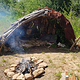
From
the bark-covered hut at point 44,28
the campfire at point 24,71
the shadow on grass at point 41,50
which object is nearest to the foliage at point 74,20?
the bark-covered hut at point 44,28

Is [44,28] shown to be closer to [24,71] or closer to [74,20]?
[74,20]

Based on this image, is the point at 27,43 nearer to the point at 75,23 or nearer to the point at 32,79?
the point at 32,79

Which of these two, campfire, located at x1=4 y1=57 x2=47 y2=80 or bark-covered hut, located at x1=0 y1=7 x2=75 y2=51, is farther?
bark-covered hut, located at x1=0 y1=7 x2=75 y2=51

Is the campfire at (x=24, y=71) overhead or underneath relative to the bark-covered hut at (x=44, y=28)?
underneath

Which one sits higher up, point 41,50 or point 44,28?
point 44,28

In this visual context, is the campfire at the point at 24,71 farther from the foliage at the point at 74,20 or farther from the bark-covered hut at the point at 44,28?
the foliage at the point at 74,20

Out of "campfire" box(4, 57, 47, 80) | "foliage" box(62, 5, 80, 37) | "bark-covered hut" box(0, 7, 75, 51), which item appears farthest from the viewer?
"foliage" box(62, 5, 80, 37)

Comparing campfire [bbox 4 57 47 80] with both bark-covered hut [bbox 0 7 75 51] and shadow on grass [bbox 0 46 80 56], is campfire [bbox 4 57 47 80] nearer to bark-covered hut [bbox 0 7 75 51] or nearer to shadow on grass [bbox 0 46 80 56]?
shadow on grass [bbox 0 46 80 56]

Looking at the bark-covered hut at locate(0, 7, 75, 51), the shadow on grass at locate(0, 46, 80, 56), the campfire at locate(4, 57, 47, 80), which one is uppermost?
the bark-covered hut at locate(0, 7, 75, 51)

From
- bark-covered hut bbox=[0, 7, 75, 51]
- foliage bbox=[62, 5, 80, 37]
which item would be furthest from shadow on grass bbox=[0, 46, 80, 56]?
foliage bbox=[62, 5, 80, 37]

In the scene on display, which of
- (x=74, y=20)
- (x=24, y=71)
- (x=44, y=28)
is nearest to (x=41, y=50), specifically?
(x=44, y=28)

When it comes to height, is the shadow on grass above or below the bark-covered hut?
below

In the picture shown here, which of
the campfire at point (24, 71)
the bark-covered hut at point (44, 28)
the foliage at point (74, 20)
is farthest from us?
the foliage at point (74, 20)

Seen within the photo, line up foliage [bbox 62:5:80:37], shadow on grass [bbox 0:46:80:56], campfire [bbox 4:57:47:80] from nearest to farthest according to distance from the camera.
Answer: campfire [bbox 4:57:47:80]
shadow on grass [bbox 0:46:80:56]
foliage [bbox 62:5:80:37]
